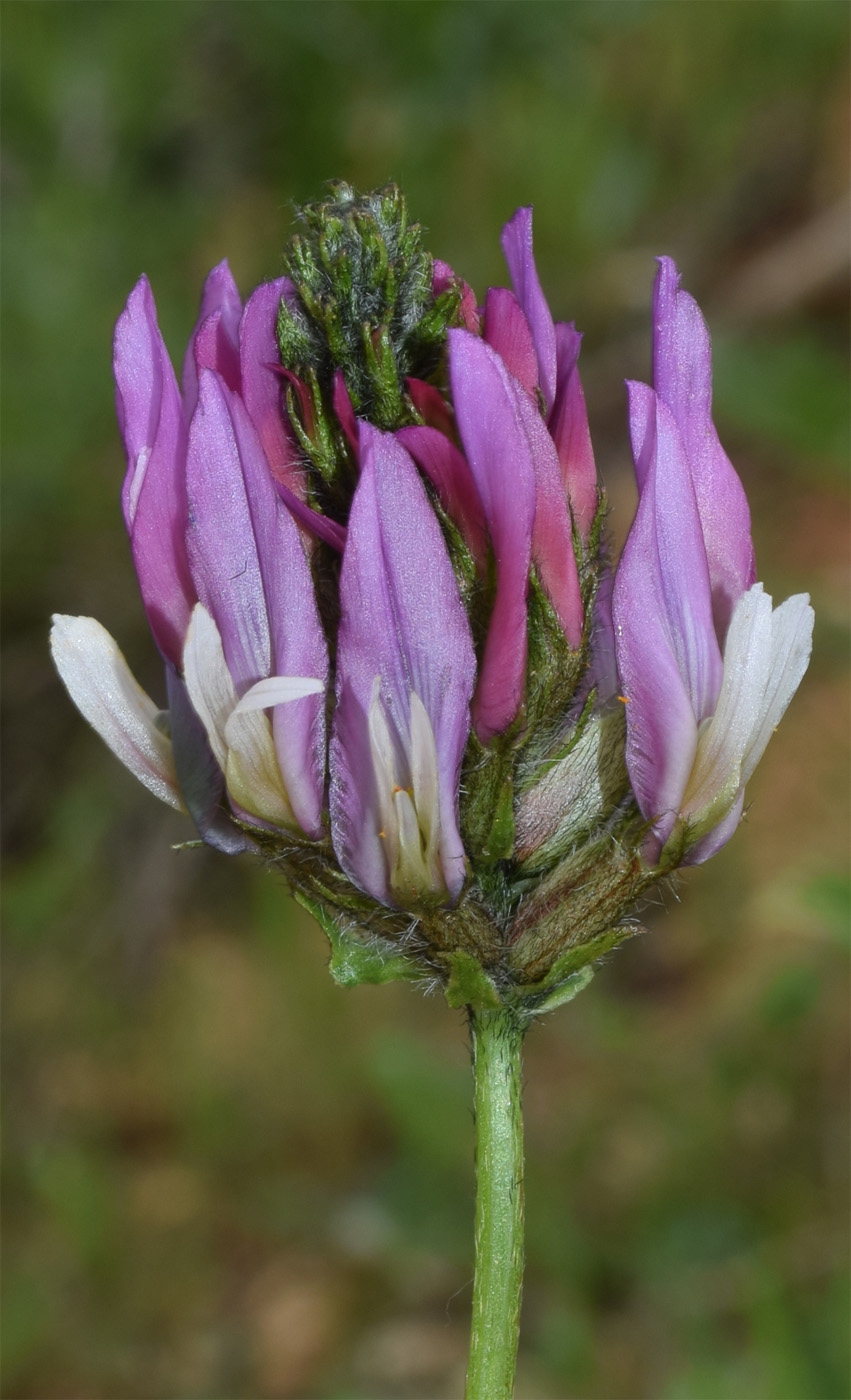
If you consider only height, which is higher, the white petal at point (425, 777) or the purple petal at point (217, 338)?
the purple petal at point (217, 338)

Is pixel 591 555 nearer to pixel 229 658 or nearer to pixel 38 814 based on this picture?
pixel 229 658

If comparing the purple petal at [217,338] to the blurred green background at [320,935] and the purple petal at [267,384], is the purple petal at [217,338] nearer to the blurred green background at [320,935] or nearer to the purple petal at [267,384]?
the purple petal at [267,384]

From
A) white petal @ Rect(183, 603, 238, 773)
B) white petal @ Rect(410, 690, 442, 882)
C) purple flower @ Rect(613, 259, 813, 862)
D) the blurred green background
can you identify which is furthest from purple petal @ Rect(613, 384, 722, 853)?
the blurred green background

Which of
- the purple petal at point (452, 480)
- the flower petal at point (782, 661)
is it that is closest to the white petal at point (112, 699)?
the purple petal at point (452, 480)

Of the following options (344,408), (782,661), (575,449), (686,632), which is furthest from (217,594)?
(782,661)

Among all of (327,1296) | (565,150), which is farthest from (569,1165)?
(565,150)

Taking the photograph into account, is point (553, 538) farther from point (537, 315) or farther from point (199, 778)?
point (199, 778)

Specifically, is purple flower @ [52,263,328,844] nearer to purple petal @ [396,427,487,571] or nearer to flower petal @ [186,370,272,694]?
flower petal @ [186,370,272,694]
